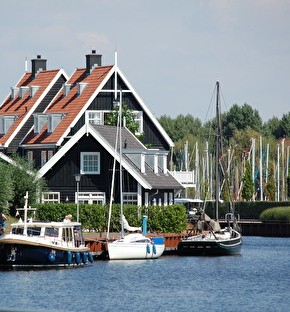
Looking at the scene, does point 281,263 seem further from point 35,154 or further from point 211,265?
point 35,154

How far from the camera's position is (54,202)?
276ft

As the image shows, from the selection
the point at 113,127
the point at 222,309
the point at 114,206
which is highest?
the point at 113,127

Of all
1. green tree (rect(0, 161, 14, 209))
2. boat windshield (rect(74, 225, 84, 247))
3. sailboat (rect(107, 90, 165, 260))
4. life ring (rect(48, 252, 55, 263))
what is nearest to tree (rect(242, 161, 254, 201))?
green tree (rect(0, 161, 14, 209))

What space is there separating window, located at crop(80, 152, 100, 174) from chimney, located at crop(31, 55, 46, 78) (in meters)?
21.6

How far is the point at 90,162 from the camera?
83.6 meters

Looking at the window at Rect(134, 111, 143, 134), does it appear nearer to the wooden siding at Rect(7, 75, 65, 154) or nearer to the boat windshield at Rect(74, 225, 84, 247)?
the wooden siding at Rect(7, 75, 65, 154)

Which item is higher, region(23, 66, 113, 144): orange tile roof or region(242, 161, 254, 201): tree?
region(23, 66, 113, 144): orange tile roof

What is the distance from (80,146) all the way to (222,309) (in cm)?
3638

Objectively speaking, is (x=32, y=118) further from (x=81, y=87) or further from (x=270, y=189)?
(x=270, y=189)

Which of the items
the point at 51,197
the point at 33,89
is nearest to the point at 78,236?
the point at 51,197

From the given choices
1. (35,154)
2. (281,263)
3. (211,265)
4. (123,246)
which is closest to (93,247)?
(123,246)

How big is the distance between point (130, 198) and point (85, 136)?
16.2 feet

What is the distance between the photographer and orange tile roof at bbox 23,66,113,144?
91.9 m

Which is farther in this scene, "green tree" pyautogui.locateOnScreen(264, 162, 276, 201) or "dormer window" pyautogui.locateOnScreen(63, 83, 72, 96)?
"green tree" pyautogui.locateOnScreen(264, 162, 276, 201)
